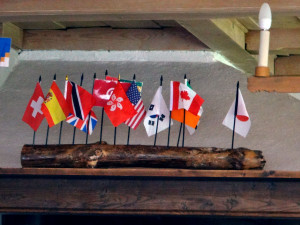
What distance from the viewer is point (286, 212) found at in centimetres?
486

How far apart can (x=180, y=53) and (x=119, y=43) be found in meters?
0.57

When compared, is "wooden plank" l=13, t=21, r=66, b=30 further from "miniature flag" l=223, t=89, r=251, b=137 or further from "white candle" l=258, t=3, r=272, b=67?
"white candle" l=258, t=3, r=272, b=67

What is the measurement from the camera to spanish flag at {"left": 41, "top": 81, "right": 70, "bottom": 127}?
5355mm

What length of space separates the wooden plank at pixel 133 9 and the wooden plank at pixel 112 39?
1650 millimetres

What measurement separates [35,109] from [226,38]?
162cm

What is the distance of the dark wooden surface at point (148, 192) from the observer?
15.9 ft

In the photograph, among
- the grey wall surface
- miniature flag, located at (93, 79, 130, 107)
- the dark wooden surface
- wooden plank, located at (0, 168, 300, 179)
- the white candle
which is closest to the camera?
the white candle

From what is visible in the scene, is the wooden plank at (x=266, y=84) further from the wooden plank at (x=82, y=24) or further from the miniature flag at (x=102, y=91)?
the wooden plank at (x=82, y=24)

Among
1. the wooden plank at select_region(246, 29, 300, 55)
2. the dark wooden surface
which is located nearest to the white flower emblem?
the dark wooden surface

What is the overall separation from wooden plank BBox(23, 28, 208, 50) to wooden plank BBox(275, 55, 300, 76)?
80cm

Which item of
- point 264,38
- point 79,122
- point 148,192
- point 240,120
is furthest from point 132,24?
point 264,38

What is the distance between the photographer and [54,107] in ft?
17.6

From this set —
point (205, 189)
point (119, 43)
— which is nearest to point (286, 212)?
point (205, 189)

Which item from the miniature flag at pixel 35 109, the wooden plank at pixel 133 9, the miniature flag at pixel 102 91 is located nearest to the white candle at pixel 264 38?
the wooden plank at pixel 133 9
